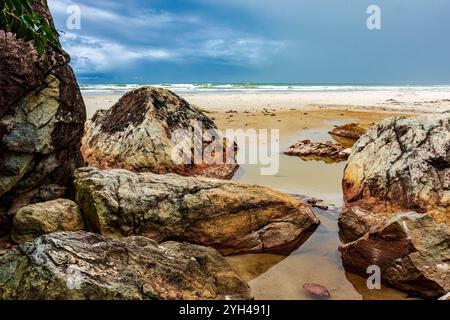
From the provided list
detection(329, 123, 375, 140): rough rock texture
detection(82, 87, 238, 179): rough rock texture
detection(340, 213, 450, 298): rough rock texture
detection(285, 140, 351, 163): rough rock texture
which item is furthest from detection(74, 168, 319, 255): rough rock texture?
detection(329, 123, 375, 140): rough rock texture

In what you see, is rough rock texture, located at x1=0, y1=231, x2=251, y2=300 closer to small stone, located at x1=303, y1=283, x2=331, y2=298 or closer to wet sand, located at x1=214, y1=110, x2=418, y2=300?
wet sand, located at x1=214, y1=110, x2=418, y2=300

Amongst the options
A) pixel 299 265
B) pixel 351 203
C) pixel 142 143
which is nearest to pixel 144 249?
pixel 299 265

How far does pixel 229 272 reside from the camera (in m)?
4.18

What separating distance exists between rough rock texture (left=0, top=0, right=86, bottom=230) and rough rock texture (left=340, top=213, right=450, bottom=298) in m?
4.72

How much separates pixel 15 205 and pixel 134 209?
183cm

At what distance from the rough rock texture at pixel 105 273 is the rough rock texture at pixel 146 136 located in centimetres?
404

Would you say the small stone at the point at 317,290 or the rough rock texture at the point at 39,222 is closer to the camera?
the small stone at the point at 317,290

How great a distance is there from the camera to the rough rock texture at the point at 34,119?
5.24m

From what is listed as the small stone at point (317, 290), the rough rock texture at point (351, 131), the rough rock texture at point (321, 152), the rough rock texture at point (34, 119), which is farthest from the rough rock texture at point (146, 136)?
the rough rock texture at point (351, 131)

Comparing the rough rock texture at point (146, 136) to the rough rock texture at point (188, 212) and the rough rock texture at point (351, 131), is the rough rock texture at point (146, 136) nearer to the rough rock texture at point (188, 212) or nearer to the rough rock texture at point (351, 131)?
the rough rock texture at point (188, 212)

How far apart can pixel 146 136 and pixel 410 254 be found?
5861 millimetres

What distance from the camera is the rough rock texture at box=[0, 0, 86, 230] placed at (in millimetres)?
5242

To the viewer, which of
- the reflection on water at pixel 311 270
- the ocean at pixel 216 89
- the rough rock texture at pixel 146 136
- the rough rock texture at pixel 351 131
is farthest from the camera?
the ocean at pixel 216 89
